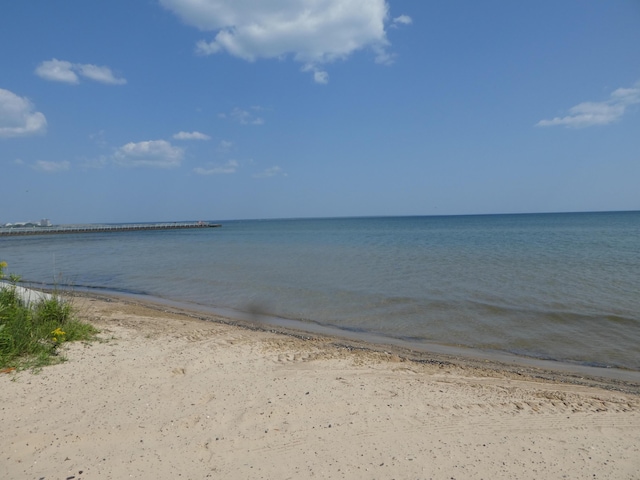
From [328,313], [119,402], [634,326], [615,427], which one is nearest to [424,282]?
[328,313]

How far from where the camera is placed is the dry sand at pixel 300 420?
364cm

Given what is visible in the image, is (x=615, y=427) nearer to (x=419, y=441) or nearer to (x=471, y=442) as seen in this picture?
(x=471, y=442)

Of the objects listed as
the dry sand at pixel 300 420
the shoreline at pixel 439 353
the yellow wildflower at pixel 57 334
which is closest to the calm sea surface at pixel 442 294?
the shoreline at pixel 439 353

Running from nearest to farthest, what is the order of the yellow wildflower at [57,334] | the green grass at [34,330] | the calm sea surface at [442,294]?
the green grass at [34,330] < the yellow wildflower at [57,334] < the calm sea surface at [442,294]

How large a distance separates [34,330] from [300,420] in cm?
462

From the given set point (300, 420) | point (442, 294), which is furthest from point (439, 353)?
point (442, 294)

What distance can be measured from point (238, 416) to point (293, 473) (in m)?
1.19

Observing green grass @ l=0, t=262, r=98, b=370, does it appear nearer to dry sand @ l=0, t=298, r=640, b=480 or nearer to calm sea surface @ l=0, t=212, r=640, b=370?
dry sand @ l=0, t=298, r=640, b=480

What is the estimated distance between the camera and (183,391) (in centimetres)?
525

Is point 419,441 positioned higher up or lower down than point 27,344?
lower down

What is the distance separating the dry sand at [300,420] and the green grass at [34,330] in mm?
274

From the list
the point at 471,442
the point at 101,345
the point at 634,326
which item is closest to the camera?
the point at 471,442

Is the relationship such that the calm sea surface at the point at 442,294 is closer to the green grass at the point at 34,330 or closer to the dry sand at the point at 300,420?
the green grass at the point at 34,330

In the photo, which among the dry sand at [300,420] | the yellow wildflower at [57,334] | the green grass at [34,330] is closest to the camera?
the dry sand at [300,420]
